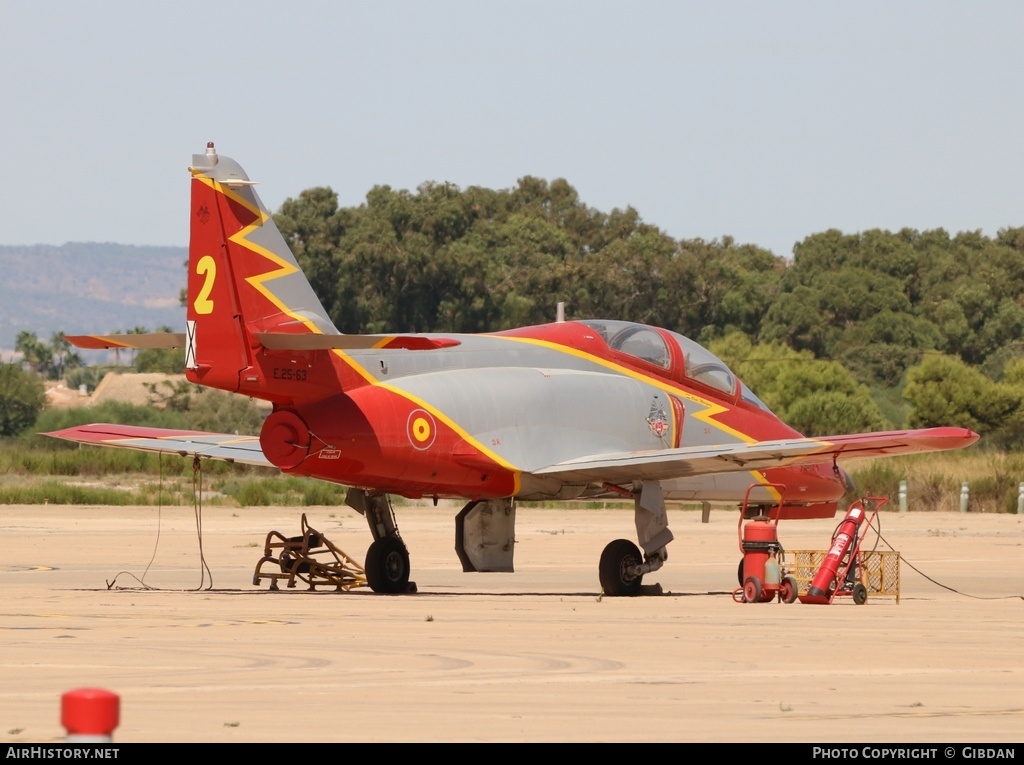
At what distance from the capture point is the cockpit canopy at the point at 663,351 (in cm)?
2317

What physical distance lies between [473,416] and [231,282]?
3385 mm

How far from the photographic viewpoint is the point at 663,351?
23.4 metres

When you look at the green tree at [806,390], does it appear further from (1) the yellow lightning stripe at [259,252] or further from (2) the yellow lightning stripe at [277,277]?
(1) the yellow lightning stripe at [259,252]

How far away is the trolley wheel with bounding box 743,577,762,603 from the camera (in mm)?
20344

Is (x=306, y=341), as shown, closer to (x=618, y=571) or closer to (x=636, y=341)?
(x=618, y=571)

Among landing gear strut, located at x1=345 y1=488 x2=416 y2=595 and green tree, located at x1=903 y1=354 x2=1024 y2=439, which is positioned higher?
green tree, located at x1=903 y1=354 x2=1024 y2=439

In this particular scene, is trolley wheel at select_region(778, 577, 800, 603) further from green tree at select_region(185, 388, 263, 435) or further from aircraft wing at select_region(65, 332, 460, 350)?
green tree at select_region(185, 388, 263, 435)

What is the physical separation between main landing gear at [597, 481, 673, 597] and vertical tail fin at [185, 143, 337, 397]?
4.75 m

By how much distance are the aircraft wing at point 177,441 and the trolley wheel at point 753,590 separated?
6.69 metres

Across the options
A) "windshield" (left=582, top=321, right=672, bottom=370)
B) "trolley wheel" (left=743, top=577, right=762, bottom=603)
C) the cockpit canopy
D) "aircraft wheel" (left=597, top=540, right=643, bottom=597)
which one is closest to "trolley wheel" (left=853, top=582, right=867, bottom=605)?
"trolley wheel" (left=743, top=577, right=762, bottom=603)

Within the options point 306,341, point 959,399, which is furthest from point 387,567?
point 959,399

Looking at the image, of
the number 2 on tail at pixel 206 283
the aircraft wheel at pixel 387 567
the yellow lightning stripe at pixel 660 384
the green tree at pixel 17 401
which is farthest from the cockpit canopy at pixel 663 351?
the green tree at pixel 17 401

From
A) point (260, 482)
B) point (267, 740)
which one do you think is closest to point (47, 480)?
point (260, 482)
